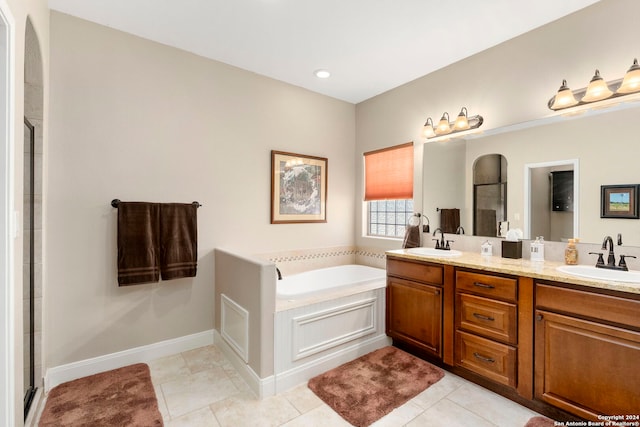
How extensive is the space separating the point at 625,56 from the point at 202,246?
136 inches

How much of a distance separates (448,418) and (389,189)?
2.27m

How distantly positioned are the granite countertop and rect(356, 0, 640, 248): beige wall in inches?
19.0

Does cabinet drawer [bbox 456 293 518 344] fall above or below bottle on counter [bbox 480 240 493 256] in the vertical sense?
below

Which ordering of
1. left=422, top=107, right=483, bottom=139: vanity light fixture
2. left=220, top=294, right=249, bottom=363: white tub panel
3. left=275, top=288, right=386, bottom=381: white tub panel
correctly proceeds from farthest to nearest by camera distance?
left=422, top=107, right=483, bottom=139: vanity light fixture < left=220, top=294, right=249, bottom=363: white tub panel < left=275, top=288, right=386, bottom=381: white tub panel

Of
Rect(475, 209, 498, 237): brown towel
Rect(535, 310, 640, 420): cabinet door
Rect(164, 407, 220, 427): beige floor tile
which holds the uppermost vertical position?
Rect(475, 209, 498, 237): brown towel

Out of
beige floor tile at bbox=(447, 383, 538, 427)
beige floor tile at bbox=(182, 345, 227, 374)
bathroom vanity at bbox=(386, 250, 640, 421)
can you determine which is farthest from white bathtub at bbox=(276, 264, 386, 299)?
beige floor tile at bbox=(447, 383, 538, 427)

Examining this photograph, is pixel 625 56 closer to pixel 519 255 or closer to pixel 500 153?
pixel 500 153

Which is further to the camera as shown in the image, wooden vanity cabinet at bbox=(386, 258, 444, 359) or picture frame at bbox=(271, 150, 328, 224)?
picture frame at bbox=(271, 150, 328, 224)

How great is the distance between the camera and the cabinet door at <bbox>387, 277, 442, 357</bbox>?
2.37 meters

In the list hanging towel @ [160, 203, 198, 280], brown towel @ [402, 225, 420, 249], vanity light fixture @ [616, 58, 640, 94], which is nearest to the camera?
vanity light fixture @ [616, 58, 640, 94]

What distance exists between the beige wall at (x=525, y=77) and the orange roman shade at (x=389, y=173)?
11 centimetres

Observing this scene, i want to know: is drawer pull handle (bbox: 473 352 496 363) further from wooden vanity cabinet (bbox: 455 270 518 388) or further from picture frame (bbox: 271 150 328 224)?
picture frame (bbox: 271 150 328 224)

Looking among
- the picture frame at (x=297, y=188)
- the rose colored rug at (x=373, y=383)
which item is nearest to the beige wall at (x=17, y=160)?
the rose colored rug at (x=373, y=383)

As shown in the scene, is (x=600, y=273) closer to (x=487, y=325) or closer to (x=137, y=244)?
(x=487, y=325)
